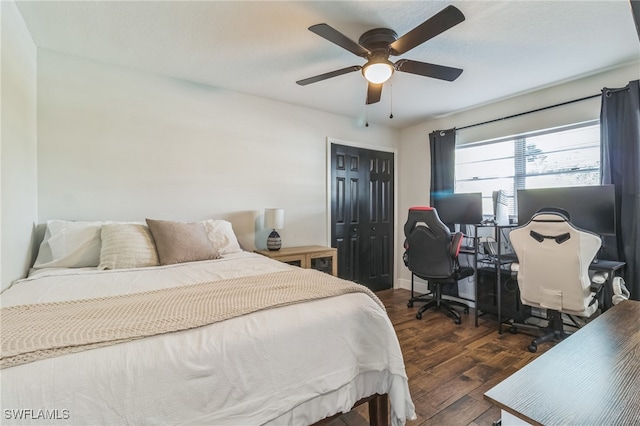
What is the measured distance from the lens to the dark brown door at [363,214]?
155 inches

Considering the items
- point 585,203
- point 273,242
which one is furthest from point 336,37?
point 585,203

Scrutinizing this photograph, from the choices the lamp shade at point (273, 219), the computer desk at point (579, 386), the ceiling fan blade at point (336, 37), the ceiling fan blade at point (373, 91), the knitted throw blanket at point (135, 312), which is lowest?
the computer desk at point (579, 386)

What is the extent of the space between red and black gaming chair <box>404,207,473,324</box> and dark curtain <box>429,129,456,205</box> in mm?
953

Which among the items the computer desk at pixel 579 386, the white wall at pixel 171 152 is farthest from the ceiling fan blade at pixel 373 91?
the computer desk at pixel 579 386

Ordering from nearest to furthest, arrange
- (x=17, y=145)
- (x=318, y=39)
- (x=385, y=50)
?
1. (x=17, y=145)
2. (x=385, y=50)
3. (x=318, y=39)

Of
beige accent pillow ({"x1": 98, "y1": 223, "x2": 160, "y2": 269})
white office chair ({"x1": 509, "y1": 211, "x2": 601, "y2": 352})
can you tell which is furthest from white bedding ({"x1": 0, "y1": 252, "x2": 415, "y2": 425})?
white office chair ({"x1": 509, "y1": 211, "x2": 601, "y2": 352})

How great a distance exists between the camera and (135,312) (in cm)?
111

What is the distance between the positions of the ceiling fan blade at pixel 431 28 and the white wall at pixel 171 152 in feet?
6.13

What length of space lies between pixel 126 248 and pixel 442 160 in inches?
150

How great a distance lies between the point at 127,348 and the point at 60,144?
7.73ft

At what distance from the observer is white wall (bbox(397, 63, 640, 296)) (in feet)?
8.88

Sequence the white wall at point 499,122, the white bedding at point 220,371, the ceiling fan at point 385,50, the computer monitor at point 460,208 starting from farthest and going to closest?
1. the computer monitor at point 460,208
2. the white wall at point 499,122
3. the ceiling fan at point 385,50
4. the white bedding at point 220,371

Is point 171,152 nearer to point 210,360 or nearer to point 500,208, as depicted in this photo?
point 210,360

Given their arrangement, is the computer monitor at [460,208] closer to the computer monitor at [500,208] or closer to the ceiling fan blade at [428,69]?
the computer monitor at [500,208]
